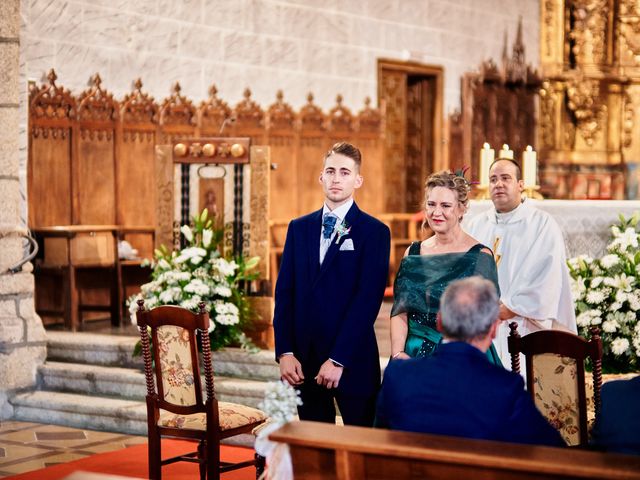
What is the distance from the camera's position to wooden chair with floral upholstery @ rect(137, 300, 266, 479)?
4797 millimetres

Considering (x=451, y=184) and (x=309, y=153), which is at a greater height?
(x=309, y=153)

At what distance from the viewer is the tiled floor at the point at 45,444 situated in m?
5.87

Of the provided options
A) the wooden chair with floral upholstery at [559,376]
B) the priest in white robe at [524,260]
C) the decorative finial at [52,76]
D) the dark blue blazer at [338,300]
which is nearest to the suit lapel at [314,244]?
the dark blue blazer at [338,300]

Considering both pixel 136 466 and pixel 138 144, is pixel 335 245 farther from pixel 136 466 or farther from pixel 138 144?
pixel 138 144

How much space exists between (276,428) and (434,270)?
131 centimetres

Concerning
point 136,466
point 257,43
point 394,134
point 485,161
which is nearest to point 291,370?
point 136,466

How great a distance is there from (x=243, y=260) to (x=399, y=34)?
5.83 m

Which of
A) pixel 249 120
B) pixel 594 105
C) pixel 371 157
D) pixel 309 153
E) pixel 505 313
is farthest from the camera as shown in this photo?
pixel 594 105

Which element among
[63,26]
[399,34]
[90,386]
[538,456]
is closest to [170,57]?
[63,26]

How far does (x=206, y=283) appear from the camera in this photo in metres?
6.82

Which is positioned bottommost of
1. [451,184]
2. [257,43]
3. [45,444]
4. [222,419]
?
[45,444]

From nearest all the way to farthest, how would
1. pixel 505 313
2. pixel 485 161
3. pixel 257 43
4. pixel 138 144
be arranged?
1. pixel 505 313
2. pixel 485 161
3. pixel 138 144
4. pixel 257 43

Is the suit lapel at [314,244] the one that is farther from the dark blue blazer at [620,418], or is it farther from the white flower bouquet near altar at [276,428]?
the dark blue blazer at [620,418]

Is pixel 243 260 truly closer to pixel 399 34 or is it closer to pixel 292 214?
pixel 292 214
